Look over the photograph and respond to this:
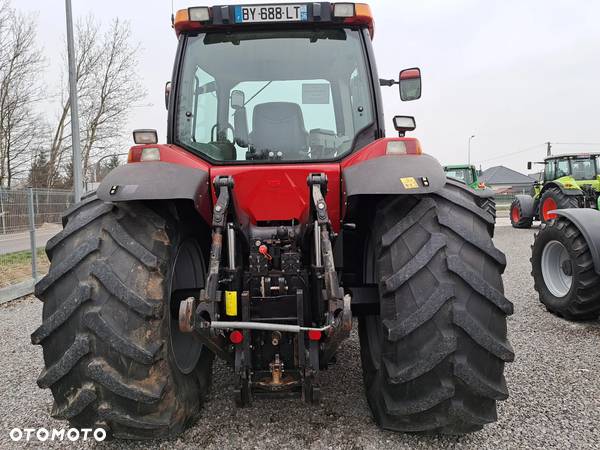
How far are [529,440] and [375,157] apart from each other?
1.68 metres

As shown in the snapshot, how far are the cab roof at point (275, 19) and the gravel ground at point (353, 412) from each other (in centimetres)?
229

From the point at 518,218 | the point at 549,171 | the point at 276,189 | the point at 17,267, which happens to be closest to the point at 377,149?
the point at 276,189

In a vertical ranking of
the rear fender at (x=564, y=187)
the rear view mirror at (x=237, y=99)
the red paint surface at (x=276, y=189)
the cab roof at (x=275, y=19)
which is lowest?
the rear fender at (x=564, y=187)

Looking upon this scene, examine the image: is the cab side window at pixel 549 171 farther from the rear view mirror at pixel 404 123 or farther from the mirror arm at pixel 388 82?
the rear view mirror at pixel 404 123

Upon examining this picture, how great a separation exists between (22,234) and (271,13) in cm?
669

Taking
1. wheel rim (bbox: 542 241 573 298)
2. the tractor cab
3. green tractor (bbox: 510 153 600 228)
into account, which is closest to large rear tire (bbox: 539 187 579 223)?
green tractor (bbox: 510 153 600 228)

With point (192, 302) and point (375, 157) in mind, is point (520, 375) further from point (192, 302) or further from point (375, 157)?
point (192, 302)

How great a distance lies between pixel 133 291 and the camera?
2.08 metres

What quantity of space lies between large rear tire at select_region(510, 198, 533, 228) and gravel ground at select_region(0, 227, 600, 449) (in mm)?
13338

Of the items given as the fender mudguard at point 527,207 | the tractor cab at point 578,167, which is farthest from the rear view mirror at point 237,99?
the fender mudguard at point 527,207

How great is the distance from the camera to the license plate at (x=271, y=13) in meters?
2.70

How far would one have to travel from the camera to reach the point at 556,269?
5.25 meters

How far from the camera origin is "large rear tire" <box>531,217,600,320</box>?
4523 mm

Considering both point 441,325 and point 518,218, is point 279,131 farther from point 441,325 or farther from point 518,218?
point 518,218
